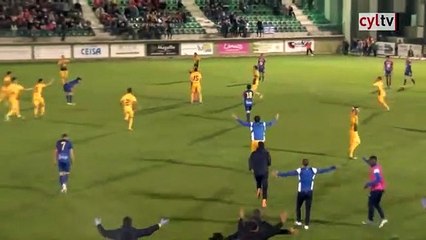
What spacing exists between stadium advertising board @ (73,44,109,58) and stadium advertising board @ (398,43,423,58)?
24.7 metres

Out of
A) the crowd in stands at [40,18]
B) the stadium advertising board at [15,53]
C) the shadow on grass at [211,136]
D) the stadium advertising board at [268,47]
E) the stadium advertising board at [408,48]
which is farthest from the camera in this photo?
the stadium advertising board at [268,47]

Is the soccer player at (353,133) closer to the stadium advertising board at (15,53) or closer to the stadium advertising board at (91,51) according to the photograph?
the stadium advertising board at (91,51)

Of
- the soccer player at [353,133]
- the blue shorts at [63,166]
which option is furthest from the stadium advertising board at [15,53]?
the blue shorts at [63,166]

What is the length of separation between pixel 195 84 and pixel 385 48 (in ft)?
109

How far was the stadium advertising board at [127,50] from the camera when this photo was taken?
186 ft

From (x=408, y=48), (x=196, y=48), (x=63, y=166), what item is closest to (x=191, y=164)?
(x=63, y=166)

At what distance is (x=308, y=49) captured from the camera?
6216 cm

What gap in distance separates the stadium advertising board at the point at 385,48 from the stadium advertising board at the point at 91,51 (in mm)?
23818

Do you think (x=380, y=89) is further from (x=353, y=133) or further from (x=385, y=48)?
(x=385, y=48)

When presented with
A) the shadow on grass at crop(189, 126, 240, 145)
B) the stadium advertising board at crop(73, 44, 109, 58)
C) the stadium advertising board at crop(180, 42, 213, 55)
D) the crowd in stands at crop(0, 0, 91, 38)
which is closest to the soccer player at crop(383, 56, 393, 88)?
the shadow on grass at crop(189, 126, 240, 145)

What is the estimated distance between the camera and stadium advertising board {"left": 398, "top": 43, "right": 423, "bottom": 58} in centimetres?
5773

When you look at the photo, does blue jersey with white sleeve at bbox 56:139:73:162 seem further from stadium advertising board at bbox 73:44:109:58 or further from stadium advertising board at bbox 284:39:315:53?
stadium advertising board at bbox 284:39:315:53

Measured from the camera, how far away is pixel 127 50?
57.1m

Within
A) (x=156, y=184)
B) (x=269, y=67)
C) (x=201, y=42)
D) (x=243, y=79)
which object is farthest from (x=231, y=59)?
(x=156, y=184)
